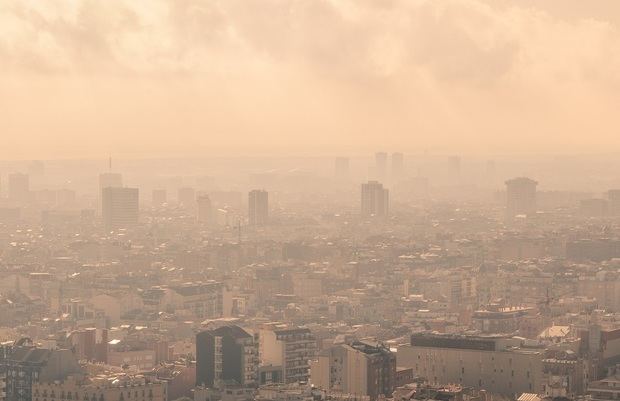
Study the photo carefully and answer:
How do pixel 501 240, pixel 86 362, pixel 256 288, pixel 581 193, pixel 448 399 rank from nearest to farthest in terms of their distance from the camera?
pixel 448 399 → pixel 86 362 → pixel 256 288 → pixel 501 240 → pixel 581 193

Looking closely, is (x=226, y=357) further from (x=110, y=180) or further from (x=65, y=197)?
(x=110, y=180)

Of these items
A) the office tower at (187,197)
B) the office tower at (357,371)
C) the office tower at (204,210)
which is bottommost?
the office tower at (357,371)

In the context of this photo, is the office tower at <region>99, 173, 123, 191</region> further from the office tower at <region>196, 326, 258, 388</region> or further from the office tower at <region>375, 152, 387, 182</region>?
the office tower at <region>196, 326, 258, 388</region>

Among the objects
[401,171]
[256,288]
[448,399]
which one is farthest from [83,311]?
[401,171]

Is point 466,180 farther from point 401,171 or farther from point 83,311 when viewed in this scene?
point 83,311

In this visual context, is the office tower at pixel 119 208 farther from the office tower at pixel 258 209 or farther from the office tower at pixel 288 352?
the office tower at pixel 288 352

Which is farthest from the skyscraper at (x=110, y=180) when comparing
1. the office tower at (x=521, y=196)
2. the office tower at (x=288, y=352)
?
the office tower at (x=288, y=352)

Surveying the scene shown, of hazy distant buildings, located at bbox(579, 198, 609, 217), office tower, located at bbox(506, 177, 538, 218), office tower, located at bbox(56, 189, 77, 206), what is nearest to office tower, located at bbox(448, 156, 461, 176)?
office tower, located at bbox(56, 189, 77, 206)

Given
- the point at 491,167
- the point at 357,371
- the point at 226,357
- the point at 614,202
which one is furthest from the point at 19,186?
the point at 357,371
